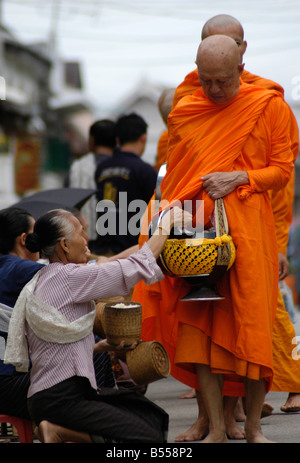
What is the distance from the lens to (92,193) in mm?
5945

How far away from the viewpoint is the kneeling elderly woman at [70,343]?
3.52 meters

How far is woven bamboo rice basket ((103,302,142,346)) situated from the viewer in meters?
3.72

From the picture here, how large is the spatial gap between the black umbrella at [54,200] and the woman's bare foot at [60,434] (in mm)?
2024

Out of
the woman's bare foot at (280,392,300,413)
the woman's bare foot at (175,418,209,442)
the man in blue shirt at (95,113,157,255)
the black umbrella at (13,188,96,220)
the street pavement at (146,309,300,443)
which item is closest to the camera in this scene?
the woman's bare foot at (175,418,209,442)

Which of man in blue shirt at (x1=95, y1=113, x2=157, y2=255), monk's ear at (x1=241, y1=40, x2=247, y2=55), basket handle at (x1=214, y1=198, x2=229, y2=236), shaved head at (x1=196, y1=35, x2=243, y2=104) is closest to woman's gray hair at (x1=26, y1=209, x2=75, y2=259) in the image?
basket handle at (x1=214, y1=198, x2=229, y2=236)

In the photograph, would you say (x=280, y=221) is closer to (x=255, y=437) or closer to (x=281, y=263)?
(x=281, y=263)

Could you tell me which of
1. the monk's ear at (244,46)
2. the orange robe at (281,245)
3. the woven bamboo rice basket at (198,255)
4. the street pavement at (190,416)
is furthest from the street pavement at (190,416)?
the monk's ear at (244,46)

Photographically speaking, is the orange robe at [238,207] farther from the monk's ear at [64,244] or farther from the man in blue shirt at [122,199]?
the man in blue shirt at [122,199]

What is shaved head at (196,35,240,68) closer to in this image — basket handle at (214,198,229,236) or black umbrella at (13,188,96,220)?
basket handle at (214,198,229,236)

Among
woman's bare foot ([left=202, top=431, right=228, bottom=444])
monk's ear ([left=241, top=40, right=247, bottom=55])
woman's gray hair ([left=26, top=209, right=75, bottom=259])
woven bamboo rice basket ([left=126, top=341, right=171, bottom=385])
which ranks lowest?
woman's bare foot ([left=202, top=431, right=228, bottom=444])

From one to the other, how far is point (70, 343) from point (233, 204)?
1.03 m

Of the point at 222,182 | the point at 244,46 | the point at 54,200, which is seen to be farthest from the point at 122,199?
the point at 222,182
